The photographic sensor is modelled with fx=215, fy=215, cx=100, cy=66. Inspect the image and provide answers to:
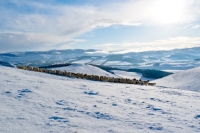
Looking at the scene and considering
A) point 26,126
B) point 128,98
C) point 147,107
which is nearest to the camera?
point 26,126

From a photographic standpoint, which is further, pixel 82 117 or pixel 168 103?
pixel 168 103

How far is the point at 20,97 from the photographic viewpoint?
22.7ft

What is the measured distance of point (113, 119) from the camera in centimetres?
580

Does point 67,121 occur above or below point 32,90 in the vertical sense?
below

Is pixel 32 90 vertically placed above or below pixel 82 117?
above

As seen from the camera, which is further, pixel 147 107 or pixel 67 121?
pixel 147 107

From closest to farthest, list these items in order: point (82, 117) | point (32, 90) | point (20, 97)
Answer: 1. point (82, 117)
2. point (20, 97)
3. point (32, 90)

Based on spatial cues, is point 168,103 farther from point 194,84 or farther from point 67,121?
point 194,84

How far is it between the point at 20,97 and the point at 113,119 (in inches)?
124

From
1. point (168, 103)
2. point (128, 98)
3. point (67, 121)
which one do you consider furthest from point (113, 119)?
point (168, 103)

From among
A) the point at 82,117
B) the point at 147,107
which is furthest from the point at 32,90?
the point at 147,107

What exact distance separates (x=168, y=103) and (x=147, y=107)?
1.39 meters

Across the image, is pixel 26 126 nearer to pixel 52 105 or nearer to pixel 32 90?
pixel 52 105

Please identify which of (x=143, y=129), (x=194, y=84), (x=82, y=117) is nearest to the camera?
(x=143, y=129)
